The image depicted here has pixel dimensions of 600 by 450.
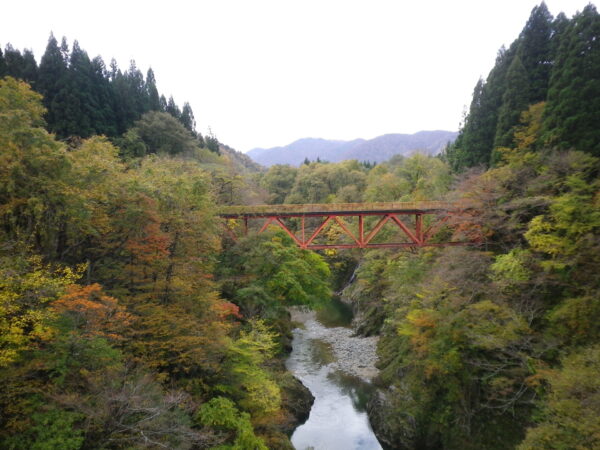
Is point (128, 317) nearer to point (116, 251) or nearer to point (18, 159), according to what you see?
point (116, 251)

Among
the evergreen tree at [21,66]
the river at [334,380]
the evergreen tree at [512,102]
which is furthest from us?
the evergreen tree at [21,66]

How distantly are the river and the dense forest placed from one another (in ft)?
2.55

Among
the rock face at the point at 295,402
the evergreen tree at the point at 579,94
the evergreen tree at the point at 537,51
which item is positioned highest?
the evergreen tree at the point at 537,51

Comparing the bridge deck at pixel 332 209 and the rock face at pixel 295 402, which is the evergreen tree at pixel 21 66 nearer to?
the bridge deck at pixel 332 209

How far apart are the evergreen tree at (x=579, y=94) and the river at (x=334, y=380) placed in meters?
14.5

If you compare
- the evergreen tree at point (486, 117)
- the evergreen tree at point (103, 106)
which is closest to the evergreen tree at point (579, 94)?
the evergreen tree at point (486, 117)

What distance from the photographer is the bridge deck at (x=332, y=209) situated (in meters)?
17.4

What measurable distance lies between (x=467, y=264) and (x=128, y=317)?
40.5ft

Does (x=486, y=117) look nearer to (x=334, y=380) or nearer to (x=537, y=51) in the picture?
(x=537, y=51)

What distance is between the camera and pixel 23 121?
927cm

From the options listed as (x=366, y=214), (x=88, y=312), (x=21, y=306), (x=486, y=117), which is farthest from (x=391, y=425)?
(x=486, y=117)

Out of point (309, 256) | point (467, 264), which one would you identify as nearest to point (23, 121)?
point (309, 256)

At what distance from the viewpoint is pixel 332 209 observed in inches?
736

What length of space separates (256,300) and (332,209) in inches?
258
